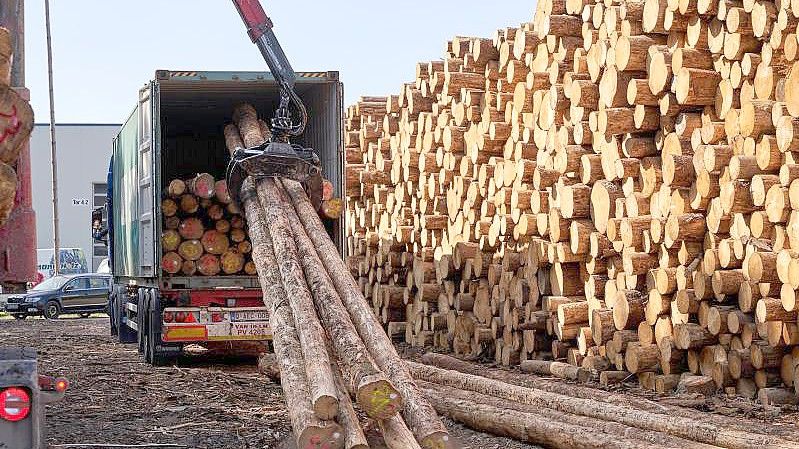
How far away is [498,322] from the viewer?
13484 millimetres

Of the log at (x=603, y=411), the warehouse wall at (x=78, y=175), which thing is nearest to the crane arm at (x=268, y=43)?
the log at (x=603, y=411)

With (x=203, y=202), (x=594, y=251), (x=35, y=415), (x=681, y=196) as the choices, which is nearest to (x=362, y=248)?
(x=203, y=202)

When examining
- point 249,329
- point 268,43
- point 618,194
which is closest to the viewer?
point 618,194

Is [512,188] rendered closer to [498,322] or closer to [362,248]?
[498,322]

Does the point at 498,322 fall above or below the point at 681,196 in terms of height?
below

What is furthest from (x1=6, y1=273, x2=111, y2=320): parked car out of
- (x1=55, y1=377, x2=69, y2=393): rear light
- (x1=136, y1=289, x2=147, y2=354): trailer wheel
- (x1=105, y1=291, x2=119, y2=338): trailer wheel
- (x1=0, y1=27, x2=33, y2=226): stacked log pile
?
(x1=55, y1=377, x2=69, y2=393): rear light

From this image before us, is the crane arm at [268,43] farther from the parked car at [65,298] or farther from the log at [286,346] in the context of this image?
the parked car at [65,298]

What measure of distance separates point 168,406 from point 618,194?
4.60 meters

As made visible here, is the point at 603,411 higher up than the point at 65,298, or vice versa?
the point at 603,411

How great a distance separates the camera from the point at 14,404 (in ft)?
15.5

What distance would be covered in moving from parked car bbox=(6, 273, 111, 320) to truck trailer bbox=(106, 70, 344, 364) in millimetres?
16851

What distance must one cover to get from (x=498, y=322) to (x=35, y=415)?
29.9 ft

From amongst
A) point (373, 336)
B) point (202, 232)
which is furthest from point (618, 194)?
point (202, 232)

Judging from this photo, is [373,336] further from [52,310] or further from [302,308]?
[52,310]
